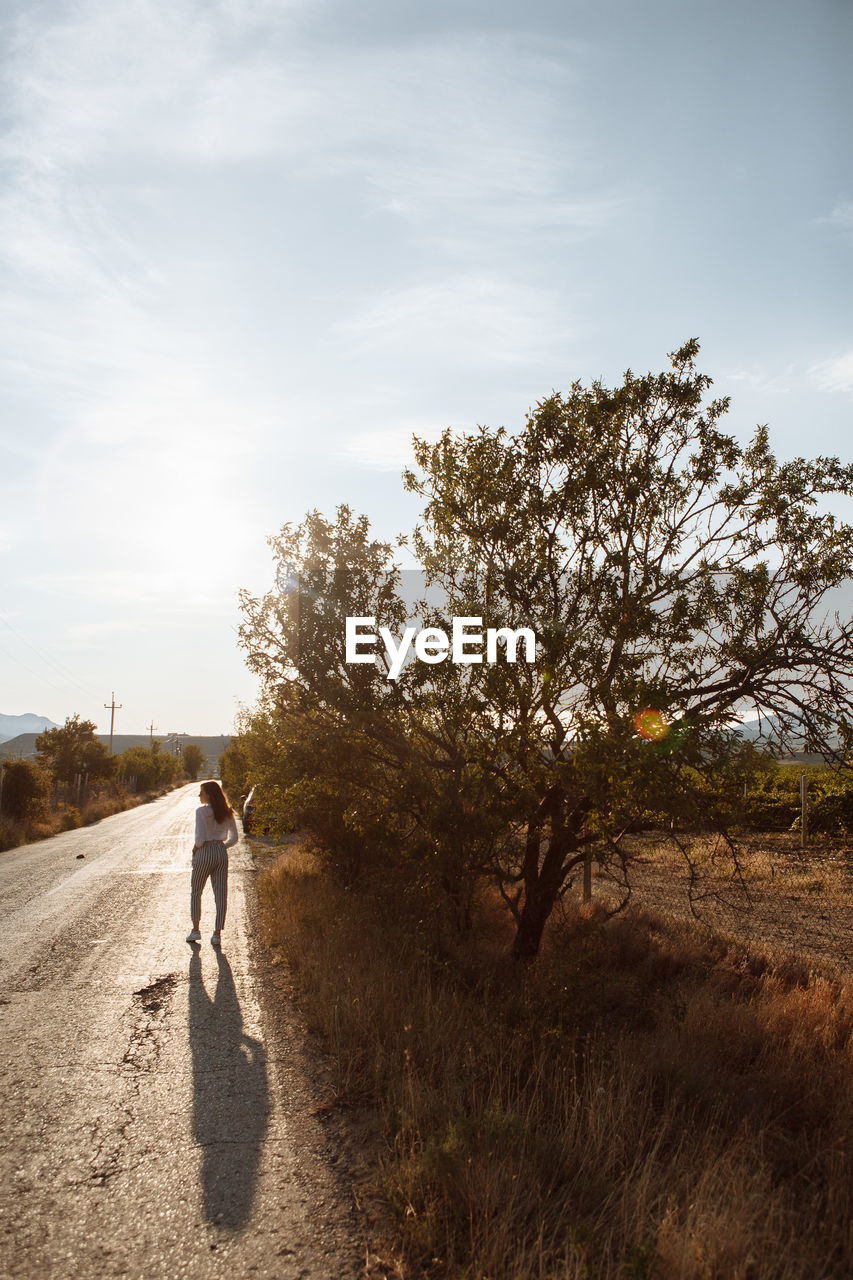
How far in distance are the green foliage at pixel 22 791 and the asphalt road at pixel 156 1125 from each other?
69.4 ft

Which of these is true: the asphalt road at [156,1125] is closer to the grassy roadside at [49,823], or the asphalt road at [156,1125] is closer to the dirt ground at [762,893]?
the dirt ground at [762,893]

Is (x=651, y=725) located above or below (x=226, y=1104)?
above

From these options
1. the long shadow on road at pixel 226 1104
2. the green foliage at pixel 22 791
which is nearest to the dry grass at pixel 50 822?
the green foliage at pixel 22 791

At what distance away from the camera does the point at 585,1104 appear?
4434 millimetres

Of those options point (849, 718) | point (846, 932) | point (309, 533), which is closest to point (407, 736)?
point (309, 533)

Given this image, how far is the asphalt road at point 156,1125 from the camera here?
317 cm

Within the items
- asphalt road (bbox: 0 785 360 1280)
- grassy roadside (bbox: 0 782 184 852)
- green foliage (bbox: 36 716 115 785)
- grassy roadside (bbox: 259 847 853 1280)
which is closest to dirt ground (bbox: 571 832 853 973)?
grassy roadside (bbox: 259 847 853 1280)

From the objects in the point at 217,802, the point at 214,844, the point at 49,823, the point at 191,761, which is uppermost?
the point at 217,802

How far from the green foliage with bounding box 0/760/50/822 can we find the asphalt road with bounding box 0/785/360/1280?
21142 millimetres

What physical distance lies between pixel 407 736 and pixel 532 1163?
15.2 feet

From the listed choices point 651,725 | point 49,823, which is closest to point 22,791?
point 49,823

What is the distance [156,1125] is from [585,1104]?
2.26m

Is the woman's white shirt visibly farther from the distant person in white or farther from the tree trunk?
the tree trunk

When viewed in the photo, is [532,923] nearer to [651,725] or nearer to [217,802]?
[217,802]
